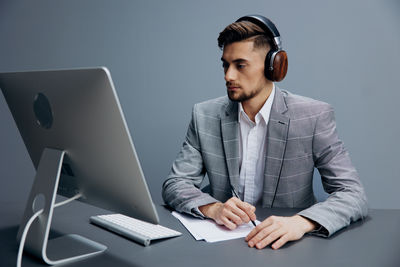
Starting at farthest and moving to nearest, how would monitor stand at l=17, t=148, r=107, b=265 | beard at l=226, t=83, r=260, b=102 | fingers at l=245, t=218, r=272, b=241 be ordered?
beard at l=226, t=83, r=260, b=102, fingers at l=245, t=218, r=272, b=241, monitor stand at l=17, t=148, r=107, b=265

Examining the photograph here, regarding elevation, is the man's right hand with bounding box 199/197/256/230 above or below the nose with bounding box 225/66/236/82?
below

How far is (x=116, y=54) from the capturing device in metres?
2.33

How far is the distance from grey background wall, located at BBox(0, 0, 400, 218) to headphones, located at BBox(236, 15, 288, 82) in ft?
2.02

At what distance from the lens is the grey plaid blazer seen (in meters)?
1.45

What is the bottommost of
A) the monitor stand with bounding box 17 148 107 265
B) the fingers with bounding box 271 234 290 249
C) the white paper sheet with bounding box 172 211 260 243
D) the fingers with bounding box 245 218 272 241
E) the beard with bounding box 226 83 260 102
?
the white paper sheet with bounding box 172 211 260 243

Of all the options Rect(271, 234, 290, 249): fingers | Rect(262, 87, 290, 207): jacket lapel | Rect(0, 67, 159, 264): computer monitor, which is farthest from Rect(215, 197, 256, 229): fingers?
Rect(262, 87, 290, 207): jacket lapel

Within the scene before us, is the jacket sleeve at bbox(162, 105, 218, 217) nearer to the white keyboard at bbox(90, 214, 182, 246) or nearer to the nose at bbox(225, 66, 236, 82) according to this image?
the white keyboard at bbox(90, 214, 182, 246)

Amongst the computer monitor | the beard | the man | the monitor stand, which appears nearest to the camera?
the computer monitor

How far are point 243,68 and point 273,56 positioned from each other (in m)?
0.12

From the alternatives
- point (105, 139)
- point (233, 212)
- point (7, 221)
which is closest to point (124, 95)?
point (7, 221)

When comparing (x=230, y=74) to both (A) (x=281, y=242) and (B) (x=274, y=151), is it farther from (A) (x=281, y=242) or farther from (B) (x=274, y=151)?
(A) (x=281, y=242)

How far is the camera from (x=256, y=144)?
166 cm

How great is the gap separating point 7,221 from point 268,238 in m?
0.81

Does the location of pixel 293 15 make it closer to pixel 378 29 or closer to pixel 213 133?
pixel 378 29
